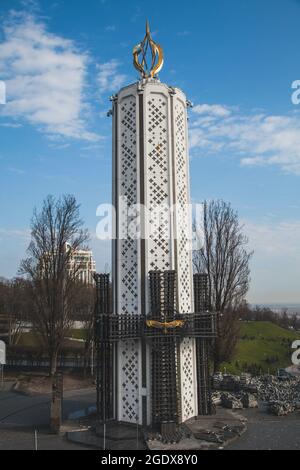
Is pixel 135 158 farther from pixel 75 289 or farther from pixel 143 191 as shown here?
pixel 75 289

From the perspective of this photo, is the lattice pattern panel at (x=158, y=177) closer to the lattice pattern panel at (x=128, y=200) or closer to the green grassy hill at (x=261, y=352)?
the lattice pattern panel at (x=128, y=200)

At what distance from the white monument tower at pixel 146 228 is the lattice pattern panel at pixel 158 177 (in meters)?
0.03

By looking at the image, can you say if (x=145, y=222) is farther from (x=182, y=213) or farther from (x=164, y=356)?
(x=164, y=356)

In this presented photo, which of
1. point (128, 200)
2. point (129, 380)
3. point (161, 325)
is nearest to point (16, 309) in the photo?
point (129, 380)

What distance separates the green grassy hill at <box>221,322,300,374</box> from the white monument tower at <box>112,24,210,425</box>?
48.6 feet

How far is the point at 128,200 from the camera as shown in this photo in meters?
14.9

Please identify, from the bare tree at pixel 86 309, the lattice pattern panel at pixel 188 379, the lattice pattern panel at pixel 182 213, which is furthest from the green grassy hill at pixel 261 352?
the lattice pattern panel at pixel 182 213

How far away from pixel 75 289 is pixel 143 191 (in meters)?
12.7

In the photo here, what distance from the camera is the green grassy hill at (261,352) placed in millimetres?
29242

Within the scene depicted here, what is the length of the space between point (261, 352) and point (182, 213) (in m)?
27.2

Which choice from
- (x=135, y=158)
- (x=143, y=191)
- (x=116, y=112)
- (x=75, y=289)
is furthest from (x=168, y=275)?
(x=75, y=289)

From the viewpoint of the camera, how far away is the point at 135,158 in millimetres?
14875

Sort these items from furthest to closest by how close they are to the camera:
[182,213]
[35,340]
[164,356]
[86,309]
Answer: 1. [35,340]
2. [86,309]
3. [182,213]
4. [164,356]

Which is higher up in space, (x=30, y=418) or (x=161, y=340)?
(x=161, y=340)
